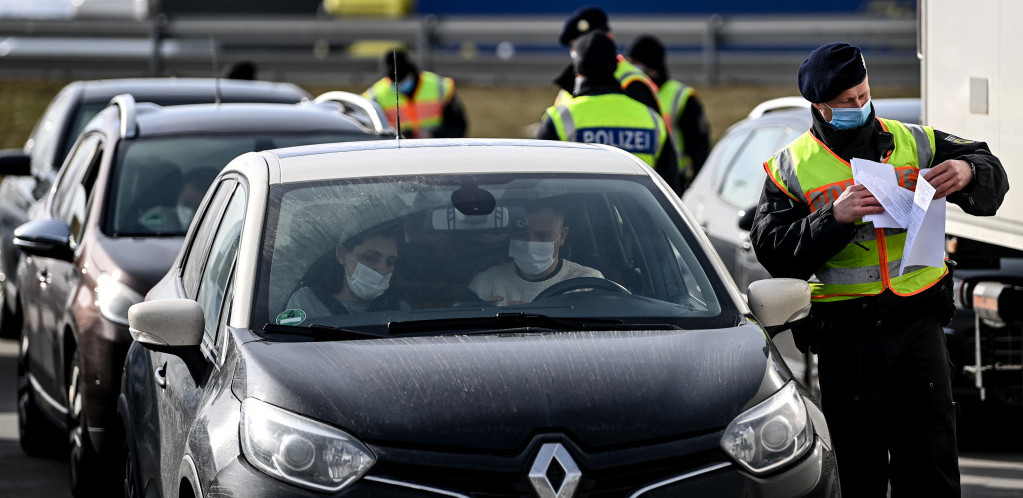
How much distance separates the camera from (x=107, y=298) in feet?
24.0

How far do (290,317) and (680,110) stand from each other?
25.9ft

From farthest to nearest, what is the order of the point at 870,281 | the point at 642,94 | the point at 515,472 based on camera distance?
the point at 642,94 → the point at 870,281 → the point at 515,472

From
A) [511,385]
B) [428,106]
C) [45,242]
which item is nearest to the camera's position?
[511,385]

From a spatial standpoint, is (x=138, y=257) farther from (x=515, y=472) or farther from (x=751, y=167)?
(x=515, y=472)

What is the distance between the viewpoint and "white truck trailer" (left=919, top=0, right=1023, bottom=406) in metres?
6.52

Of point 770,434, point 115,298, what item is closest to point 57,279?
point 115,298

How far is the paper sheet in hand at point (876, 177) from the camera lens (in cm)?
540

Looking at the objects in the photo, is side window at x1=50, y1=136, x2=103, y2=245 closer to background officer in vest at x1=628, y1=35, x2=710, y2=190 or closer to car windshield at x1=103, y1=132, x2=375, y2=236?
car windshield at x1=103, y1=132, x2=375, y2=236

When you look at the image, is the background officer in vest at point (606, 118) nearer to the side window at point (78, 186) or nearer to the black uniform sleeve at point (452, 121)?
the side window at point (78, 186)

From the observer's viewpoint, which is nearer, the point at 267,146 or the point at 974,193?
the point at 974,193

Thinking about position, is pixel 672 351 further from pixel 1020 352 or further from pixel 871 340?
pixel 1020 352

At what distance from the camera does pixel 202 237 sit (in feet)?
19.3

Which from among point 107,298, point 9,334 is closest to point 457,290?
point 107,298

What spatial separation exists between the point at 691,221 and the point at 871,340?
2.51 ft
